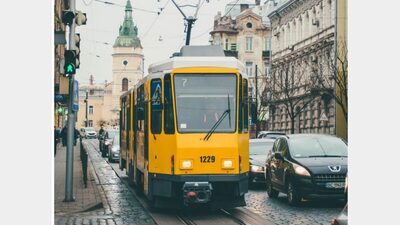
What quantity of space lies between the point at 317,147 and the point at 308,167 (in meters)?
1.33

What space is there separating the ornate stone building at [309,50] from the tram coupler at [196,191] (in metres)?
6.20

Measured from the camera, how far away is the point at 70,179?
17578 mm

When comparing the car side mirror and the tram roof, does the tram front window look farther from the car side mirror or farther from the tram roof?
the car side mirror

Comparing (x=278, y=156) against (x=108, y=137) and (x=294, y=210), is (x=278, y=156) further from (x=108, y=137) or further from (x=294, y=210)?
(x=108, y=137)

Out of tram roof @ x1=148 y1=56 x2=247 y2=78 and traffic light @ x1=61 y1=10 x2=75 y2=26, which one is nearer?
tram roof @ x1=148 y1=56 x2=247 y2=78

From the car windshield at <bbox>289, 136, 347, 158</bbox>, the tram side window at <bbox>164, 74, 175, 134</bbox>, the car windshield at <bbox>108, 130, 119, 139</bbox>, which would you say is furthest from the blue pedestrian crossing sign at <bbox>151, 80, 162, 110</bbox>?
the car windshield at <bbox>108, 130, 119, 139</bbox>

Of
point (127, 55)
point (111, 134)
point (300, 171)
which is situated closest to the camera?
point (300, 171)

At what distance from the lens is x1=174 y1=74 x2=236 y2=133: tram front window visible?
15.3m

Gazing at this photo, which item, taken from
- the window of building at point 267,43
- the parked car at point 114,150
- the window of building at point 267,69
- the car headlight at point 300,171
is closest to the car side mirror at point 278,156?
the car headlight at point 300,171

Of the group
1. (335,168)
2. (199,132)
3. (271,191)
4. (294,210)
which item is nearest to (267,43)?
(271,191)

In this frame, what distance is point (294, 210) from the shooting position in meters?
16.9
